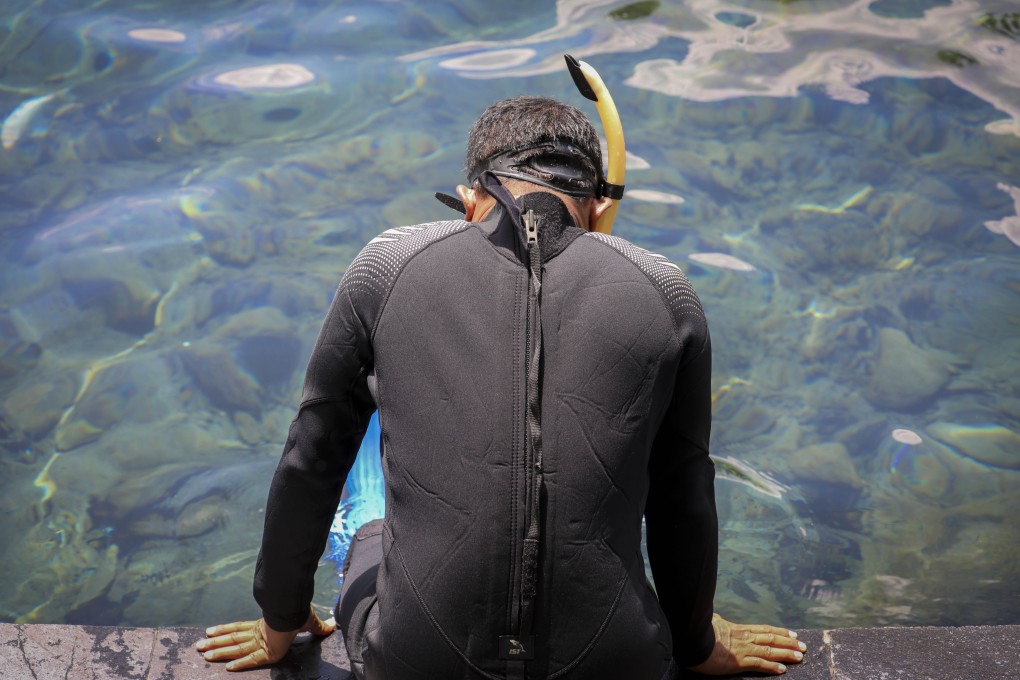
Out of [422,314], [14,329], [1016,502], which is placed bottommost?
[1016,502]

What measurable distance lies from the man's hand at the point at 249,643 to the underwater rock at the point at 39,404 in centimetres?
159

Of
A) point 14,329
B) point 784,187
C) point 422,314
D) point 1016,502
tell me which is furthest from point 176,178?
→ point 1016,502

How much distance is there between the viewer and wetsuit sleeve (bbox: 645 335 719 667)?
5.90 ft

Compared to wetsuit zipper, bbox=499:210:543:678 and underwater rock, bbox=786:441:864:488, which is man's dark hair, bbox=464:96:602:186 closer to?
wetsuit zipper, bbox=499:210:543:678

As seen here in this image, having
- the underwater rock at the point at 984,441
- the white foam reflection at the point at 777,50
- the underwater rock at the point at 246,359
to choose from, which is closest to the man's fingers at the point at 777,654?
the underwater rock at the point at 984,441

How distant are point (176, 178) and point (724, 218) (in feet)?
8.78

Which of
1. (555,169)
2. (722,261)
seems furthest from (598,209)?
(722,261)

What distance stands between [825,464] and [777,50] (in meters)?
3.09

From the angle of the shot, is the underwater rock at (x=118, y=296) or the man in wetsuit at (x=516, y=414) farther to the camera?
the underwater rock at (x=118, y=296)

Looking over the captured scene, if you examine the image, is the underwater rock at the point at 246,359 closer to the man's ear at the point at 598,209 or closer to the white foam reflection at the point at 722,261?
the white foam reflection at the point at 722,261

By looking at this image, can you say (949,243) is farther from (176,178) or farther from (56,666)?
(56,666)

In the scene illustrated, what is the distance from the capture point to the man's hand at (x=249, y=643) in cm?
219

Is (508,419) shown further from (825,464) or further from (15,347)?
(15,347)

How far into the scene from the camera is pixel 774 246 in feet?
14.9
